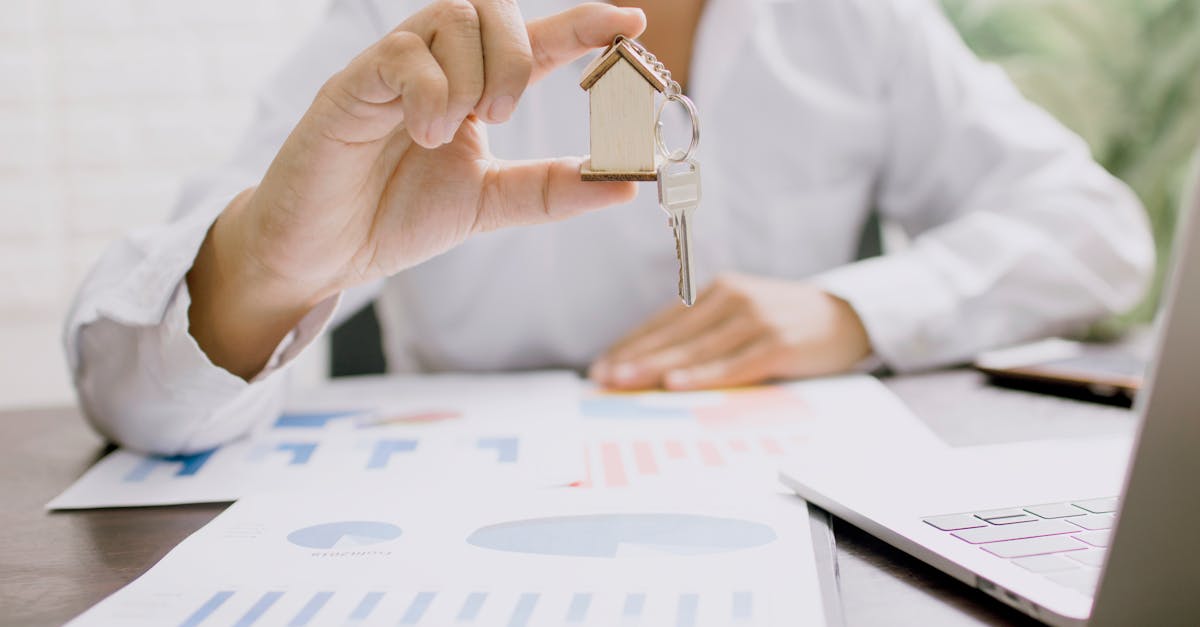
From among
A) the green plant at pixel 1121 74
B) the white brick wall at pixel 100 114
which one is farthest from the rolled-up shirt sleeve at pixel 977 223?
the white brick wall at pixel 100 114

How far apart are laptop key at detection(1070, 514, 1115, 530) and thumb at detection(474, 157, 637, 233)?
311 millimetres

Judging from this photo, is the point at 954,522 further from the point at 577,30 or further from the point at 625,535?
the point at 577,30

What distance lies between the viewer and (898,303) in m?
1.00

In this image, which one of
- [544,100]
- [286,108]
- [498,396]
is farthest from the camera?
[544,100]

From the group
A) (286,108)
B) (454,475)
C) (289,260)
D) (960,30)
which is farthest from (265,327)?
(960,30)

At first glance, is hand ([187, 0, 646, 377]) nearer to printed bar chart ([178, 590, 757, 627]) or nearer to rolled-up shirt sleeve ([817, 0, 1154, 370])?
printed bar chart ([178, 590, 757, 627])

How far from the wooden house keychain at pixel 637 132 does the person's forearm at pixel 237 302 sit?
270 mm

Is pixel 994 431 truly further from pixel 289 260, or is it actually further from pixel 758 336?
pixel 289 260

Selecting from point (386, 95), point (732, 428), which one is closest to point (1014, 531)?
point (732, 428)

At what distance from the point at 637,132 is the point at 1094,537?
0.31m

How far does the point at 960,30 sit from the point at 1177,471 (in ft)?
5.80

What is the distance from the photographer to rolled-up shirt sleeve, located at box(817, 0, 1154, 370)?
102cm

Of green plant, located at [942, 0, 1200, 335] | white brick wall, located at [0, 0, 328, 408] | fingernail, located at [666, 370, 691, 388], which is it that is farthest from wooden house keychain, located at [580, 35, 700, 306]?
white brick wall, located at [0, 0, 328, 408]

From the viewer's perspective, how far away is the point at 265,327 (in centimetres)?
72
